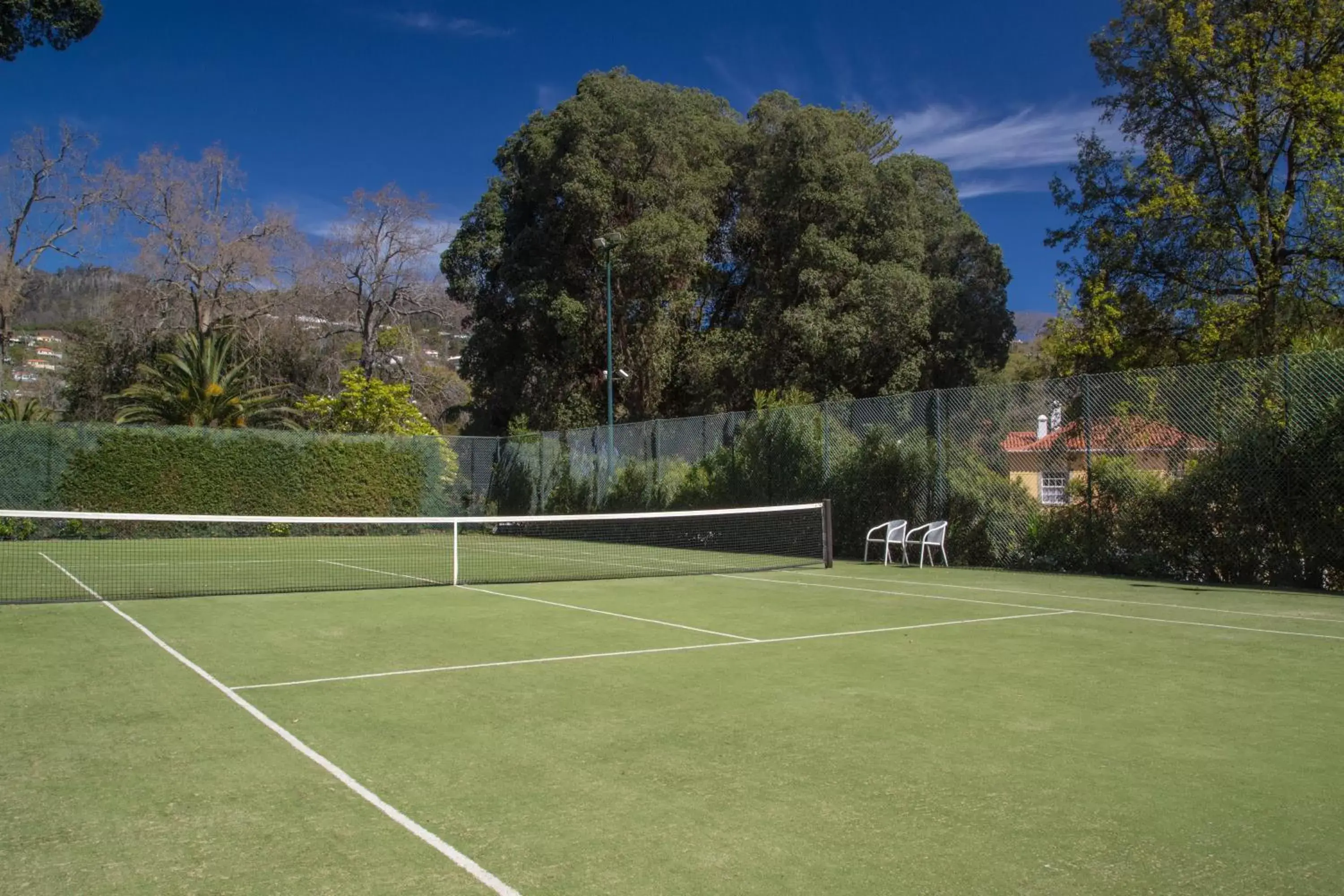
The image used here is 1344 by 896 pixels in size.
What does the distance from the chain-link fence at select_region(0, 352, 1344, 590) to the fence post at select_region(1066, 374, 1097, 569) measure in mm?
24

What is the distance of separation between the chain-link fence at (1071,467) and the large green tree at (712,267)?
8942 millimetres

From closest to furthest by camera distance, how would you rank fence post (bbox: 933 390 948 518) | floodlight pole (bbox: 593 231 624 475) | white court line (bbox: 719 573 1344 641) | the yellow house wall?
white court line (bbox: 719 573 1344 641) → the yellow house wall → fence post (bbox: 933 390 948 518) → floodlight pole (bbox: 593 231 624 475)

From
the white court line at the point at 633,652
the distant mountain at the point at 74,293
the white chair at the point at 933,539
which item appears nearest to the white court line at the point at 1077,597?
the white court line at the point at 633,652

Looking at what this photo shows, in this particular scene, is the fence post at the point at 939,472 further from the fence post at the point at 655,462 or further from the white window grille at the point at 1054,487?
the fence post at the point at 655,462

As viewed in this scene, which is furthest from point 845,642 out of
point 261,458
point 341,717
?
point 261,458

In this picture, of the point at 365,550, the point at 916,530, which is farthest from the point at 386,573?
the point at 916,530

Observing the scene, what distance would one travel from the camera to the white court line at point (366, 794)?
3174 millimetres

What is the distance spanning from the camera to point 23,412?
2705 cm

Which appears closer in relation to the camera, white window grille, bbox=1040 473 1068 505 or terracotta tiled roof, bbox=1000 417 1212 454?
terracotta tiled roof, bbox=1000 417 1212 454

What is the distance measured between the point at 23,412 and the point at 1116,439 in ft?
88.1

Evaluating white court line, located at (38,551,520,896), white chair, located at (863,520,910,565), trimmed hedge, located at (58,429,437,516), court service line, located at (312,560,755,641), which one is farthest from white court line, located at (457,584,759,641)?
trimmed hedge, located at (58,429,437,516)

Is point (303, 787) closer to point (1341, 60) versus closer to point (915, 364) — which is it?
point (1341, 60)

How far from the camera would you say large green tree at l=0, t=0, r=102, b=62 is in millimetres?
24250

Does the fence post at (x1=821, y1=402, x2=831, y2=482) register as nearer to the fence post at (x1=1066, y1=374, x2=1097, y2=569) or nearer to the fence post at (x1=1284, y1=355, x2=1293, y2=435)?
the fence post at (x1=1066, y1=374, x2=1097, y2=569)
